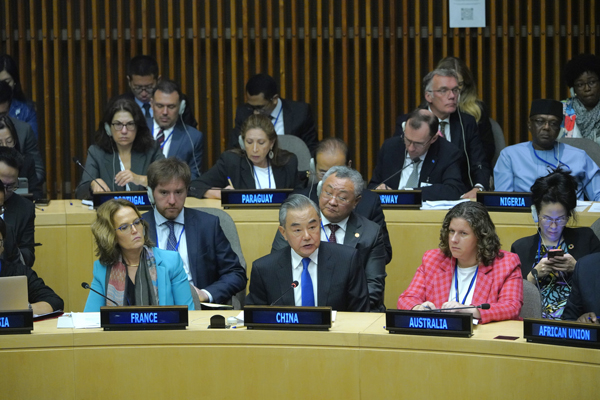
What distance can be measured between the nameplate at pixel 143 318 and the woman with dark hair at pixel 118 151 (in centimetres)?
201

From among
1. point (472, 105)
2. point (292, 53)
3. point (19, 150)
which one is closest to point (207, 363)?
point (19, 150)

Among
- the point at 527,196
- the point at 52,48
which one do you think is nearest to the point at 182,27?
the point at 52,48

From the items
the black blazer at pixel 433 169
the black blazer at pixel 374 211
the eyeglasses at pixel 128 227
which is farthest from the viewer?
the black blazer at pixel 433 169

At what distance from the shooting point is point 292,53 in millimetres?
7059

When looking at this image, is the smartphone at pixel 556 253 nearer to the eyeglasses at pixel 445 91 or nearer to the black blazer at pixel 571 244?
the black blazer at pixel 571 244

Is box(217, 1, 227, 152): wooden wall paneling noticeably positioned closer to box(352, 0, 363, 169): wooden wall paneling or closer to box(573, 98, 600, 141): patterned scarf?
box(352, 0, 363, 169): wooden wall paneling

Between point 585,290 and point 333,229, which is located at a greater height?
point 333,229

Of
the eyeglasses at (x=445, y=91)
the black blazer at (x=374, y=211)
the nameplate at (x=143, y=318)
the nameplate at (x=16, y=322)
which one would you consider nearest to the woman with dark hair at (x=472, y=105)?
the eyeglasses at (x=445, y=91)

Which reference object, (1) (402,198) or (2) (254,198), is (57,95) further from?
(1) (402,198)

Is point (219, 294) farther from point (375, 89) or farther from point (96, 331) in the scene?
point (375, 89)

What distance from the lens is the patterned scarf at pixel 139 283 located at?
3506mm

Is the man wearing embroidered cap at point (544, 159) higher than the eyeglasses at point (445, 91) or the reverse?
the reverse

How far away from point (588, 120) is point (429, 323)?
11.1 feet

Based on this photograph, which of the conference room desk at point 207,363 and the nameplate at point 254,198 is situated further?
the nameplate at point 254,198
